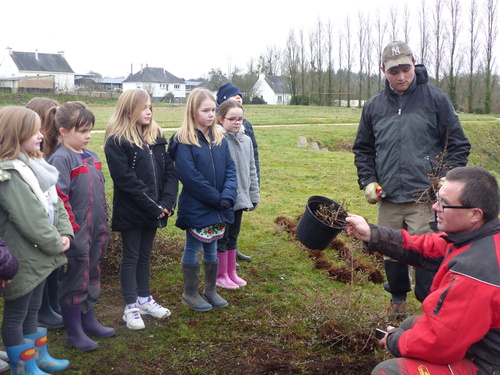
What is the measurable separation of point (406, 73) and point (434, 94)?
0.33m

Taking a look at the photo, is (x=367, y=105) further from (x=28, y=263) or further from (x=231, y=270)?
(x=28, y=263)

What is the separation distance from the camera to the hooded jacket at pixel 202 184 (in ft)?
15.0

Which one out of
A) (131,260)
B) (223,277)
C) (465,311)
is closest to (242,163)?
(223,277)

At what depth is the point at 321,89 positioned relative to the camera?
60344mm

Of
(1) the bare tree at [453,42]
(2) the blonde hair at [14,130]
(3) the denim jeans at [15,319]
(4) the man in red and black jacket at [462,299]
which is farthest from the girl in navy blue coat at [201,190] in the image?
(1) the bare tree at [453,42]

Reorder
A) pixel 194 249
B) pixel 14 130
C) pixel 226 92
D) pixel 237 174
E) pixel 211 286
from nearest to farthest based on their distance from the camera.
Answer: pixel 14 130 < pixel 194 249 < pixel 211 286 < pixel 237 174 < pixel 226 92

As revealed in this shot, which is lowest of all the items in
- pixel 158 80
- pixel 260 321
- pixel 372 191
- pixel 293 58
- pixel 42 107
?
pixel 260 321

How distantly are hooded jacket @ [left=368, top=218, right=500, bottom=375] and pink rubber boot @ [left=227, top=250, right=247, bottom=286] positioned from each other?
282 cm

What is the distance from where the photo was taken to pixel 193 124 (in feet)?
15.6

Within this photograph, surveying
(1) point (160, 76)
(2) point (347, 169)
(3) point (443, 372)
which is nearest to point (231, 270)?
(3) point (443, 372)

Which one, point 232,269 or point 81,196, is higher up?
point 81,196

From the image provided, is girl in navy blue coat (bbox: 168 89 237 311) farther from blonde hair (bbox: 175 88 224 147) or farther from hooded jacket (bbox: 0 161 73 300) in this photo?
hooded jacket (bbox: 0 161 73 300)

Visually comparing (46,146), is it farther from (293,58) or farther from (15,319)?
(293,58)

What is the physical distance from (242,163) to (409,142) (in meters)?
1.76
